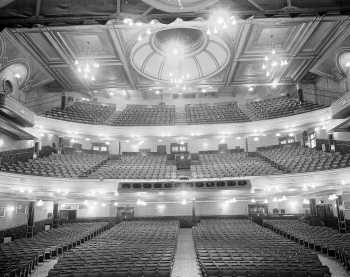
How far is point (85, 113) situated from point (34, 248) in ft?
46.4

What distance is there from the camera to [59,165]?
64.6 feet

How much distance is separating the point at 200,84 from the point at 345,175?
43.1 feet

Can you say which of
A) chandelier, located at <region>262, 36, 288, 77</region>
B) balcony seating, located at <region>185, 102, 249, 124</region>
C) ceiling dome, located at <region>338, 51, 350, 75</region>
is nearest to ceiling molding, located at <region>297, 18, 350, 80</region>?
ceiling dome, located at <region>338, 51, 350, 75</region>

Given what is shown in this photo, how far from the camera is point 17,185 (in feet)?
50.9

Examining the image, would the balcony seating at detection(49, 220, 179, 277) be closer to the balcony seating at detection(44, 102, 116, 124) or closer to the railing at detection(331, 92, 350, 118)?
the balcony seating at detection(44, 102, 116, 124)

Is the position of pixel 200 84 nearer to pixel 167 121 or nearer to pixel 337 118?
pixel 167 121

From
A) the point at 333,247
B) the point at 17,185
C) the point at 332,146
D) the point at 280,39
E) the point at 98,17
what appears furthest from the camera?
the point at 332,146

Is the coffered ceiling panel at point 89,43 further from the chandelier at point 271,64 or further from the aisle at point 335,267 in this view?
the aisle at point 335,267

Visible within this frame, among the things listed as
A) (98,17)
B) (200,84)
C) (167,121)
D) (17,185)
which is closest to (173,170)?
(167,121)

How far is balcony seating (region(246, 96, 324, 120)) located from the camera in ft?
73.4

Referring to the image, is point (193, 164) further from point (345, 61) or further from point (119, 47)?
point (345, 61)

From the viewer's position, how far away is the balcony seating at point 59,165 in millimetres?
17094

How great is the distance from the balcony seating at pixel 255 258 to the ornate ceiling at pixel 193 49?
10952 mm

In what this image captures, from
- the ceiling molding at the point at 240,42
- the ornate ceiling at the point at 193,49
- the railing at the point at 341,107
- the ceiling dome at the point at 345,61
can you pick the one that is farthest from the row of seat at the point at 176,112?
the ceiling molding at the point at 240,42
